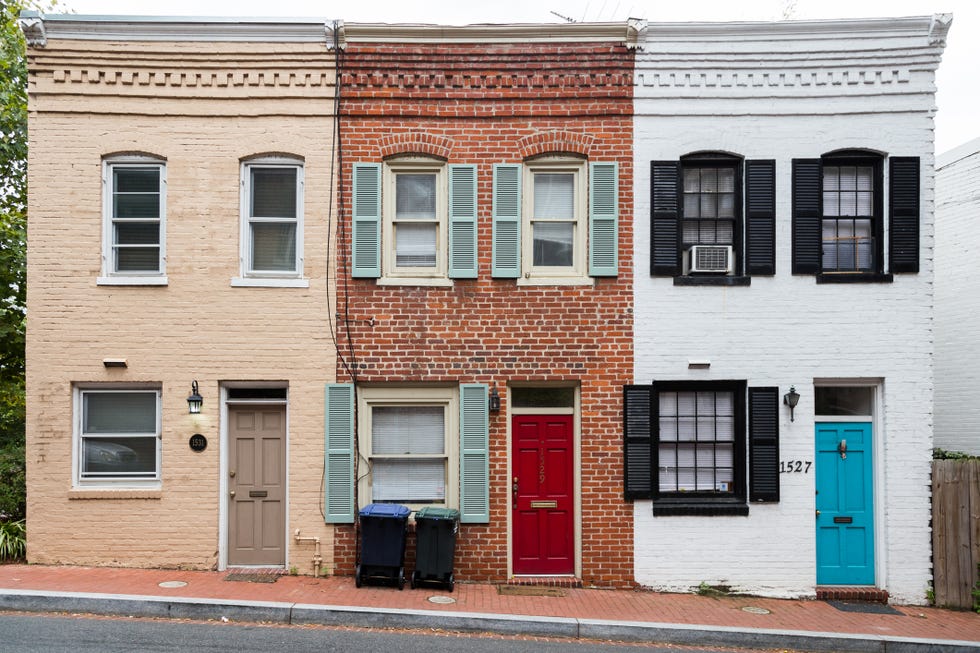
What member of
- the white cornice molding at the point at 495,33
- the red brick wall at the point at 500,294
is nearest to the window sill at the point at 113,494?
the red brick wall at the point at 500,294

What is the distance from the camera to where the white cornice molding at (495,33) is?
28.3ft

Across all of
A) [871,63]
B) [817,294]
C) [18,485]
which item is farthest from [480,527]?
[871,63]

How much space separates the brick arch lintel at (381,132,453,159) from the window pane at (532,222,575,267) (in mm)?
1621

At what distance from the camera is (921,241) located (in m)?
8.59

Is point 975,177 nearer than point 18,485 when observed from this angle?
No

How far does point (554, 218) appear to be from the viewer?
8.85m

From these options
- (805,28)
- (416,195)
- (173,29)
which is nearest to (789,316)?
(805,28)

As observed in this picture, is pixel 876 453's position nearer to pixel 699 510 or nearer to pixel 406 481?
pixel 699 510

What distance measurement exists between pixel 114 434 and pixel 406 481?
13.1ft

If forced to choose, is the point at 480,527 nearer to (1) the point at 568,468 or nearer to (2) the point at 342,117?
(1) the point at 568,468

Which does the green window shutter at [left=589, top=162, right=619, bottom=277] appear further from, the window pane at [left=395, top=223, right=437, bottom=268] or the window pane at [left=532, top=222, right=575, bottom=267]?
the window pane at [left=395, top=223, right=437, bottom=268]

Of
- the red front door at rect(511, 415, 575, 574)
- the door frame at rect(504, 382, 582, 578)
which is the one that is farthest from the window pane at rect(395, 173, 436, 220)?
the red front door at rect(511, 415, 575, 574)

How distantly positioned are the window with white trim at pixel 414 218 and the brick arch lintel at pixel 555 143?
45.9 inches

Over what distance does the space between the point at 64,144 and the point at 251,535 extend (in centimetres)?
584
